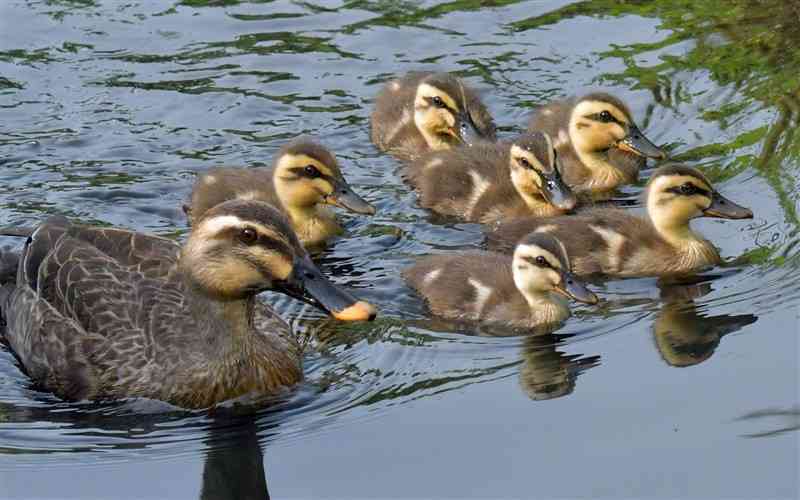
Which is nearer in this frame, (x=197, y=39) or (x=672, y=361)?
(x=672, y=361)

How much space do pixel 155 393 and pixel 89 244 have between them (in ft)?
2.39

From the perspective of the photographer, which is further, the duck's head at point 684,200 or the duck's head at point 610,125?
the duck's head at point 610,125

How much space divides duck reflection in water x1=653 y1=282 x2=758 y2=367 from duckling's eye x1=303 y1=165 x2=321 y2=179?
184 centimetres

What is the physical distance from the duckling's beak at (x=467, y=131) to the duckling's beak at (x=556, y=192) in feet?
3.03

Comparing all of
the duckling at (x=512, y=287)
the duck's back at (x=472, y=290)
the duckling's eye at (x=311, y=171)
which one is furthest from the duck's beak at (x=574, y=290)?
the duckling's eye at (x=311, y=171)

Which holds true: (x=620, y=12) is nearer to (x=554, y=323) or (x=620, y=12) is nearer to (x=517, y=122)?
(x=517, y=122)

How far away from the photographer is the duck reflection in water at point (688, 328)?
6.20 metres

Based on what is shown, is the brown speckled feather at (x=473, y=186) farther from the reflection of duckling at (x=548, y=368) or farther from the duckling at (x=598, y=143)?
the reflection of duckling at (x=548, y=368)

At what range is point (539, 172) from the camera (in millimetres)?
7820

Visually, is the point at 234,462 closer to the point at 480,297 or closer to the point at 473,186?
the point at 480,297

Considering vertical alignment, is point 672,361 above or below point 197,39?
below

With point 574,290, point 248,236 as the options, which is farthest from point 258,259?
point 574,290

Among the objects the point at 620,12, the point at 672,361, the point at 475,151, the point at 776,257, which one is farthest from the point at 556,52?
the point at 672,361

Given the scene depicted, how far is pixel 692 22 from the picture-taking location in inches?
391
